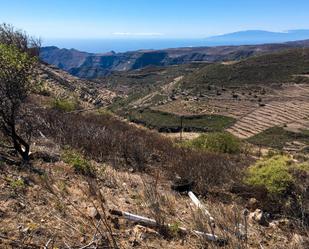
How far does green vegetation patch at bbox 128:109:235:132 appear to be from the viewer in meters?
55.7

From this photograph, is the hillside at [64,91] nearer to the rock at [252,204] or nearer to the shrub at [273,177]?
the shrub at [273,177]

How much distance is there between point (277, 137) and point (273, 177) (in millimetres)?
43152

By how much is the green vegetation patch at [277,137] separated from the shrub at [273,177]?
3670 centimetres

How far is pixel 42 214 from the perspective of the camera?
20.0 feet

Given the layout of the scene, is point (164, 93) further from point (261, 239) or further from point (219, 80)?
point (261, 239)

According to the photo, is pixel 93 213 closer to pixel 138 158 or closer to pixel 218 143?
pixel 138 158

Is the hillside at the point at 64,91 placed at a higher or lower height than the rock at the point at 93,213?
lower

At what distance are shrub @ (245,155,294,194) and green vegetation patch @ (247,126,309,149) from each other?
36.7 m

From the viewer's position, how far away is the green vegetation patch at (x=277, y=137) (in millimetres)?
48656

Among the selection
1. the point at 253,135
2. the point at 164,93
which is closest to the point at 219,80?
the point at 164,93

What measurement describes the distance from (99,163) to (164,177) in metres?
1.98

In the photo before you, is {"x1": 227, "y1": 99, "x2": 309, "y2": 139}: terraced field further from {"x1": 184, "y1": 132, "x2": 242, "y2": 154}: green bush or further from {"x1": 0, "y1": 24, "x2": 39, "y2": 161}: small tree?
{"x1": 0, "y1": 24, "x2": 39, "y2": 161}: small tree

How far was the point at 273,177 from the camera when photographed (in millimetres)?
10742

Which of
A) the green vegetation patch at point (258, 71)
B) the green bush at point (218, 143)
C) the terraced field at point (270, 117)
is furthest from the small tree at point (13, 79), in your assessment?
the green vegetation patch at point (258, 71)
